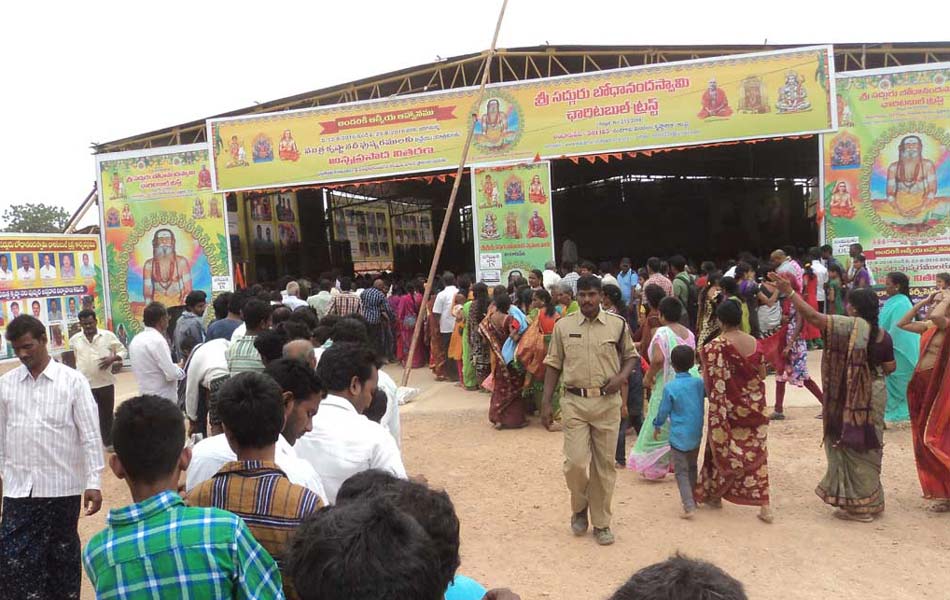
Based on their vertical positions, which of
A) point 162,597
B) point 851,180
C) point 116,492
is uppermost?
point 851,180

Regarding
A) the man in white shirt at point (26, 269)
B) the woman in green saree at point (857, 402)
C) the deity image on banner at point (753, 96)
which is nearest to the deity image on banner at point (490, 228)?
the deity image on banner at point (753, 96)

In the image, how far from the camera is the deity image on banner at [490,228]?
492 inches

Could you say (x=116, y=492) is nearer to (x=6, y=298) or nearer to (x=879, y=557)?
(x=879, y=557)

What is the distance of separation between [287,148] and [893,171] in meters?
10.3

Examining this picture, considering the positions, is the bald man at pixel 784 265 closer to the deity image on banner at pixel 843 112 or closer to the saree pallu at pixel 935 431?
the deity image on banner at pixel 843 112

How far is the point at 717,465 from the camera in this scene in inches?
192

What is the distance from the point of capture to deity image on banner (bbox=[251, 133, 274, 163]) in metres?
13.6

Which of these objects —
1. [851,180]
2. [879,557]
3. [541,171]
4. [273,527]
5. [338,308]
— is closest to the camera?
[273,527]

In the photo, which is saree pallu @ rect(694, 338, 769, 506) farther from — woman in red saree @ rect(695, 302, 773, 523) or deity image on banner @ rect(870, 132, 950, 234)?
deity image on banner @ rect(870, 132, 950, 234)

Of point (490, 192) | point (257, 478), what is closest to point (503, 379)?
point (490, 192)

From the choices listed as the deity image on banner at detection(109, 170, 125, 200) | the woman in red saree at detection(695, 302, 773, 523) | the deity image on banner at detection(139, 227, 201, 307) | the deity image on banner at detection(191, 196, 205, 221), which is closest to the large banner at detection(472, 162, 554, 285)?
the deity image on banner at detection(191, 196, 205, 221)

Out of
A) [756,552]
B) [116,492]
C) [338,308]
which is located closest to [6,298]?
[338,308]

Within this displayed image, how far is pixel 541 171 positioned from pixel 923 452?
8316 mm

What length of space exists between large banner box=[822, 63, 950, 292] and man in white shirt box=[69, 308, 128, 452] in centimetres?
1007
